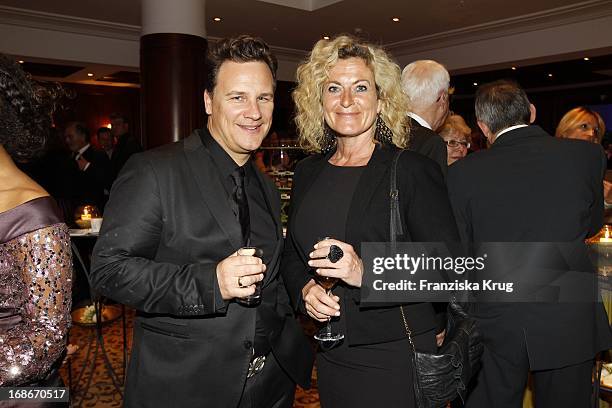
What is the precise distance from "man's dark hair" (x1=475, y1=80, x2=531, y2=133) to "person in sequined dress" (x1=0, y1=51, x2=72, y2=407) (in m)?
2.00

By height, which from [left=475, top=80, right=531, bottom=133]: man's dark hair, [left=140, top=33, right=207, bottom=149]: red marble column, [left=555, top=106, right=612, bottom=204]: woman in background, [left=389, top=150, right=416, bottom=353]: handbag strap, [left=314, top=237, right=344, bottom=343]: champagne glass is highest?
[left=140, top=33, right=207, bottom=149]: red marble column

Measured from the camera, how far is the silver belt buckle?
5.51 feet

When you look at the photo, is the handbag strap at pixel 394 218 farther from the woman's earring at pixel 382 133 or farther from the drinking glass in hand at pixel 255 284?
the drinking glass in hand at pixel 255 284

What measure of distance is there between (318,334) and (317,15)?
7.14m

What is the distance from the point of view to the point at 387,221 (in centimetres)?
175

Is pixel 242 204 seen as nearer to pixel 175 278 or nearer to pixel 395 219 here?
pixel 175 278

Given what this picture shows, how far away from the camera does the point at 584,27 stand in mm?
7816

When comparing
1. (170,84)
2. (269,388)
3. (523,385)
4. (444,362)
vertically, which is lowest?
(523,385)

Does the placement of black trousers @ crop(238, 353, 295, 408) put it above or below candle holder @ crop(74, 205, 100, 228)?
below

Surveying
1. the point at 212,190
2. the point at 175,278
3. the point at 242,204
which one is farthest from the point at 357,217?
the point at 175,278

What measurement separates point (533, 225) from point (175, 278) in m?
1.65

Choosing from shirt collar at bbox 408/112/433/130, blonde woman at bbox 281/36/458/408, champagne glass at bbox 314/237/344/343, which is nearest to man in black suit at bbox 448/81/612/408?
shirt collar at bbox 408/112/433/130

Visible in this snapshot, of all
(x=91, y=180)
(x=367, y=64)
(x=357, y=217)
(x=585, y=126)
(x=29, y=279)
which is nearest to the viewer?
(x=29, y=279)

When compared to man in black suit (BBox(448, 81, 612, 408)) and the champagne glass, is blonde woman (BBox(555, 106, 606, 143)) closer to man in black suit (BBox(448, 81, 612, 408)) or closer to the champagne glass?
man in black suit (BBox(448, 81, 612, 408))
